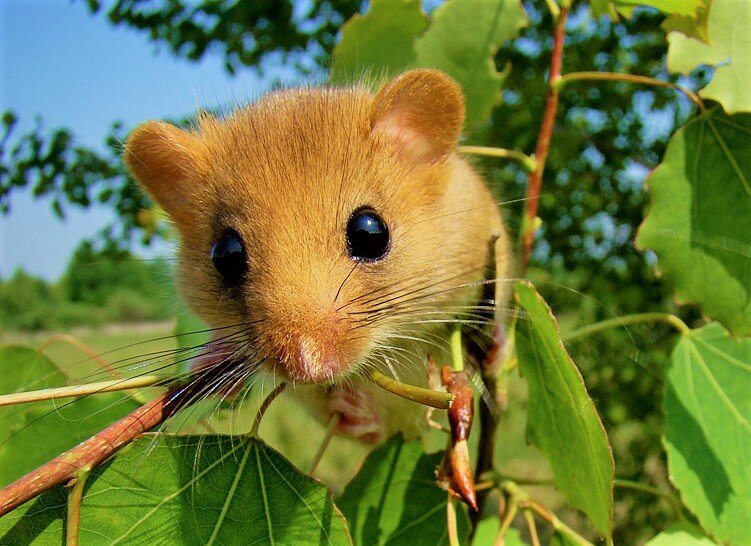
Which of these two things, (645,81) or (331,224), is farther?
(645,81)

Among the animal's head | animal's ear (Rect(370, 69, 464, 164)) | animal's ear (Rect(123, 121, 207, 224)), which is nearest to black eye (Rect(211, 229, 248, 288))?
the animal's head

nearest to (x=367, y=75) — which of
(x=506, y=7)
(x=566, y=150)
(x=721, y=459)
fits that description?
(x=506, y=7)

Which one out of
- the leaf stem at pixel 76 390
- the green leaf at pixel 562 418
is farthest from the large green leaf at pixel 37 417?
the green leaf at pixel 562 418

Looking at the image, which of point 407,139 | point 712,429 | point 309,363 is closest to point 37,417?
point 309,363

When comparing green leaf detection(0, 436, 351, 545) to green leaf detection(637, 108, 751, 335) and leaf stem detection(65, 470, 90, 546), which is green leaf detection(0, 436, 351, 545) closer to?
leaf stem detection(65, 470, 90, 546)

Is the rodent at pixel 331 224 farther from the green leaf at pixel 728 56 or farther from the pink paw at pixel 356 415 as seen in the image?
the green leaf at pixel 728 56

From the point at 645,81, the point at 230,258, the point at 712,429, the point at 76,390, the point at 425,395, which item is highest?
the point at 645,81

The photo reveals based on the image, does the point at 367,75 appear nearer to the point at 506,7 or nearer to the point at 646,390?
the point at 506,7

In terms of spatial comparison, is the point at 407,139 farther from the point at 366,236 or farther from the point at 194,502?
Answer: the point at 194,502
